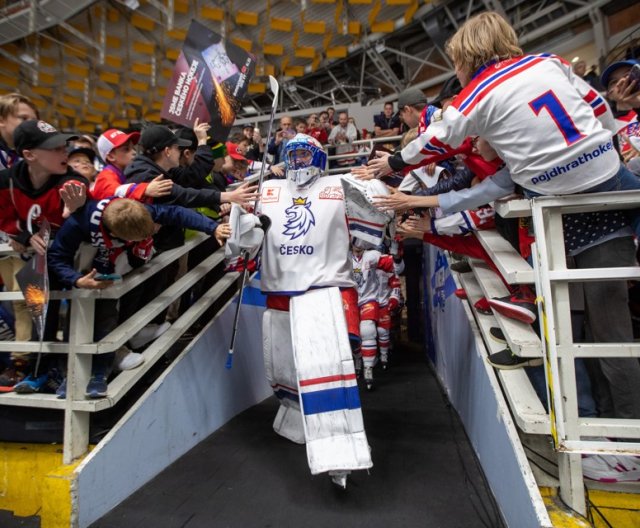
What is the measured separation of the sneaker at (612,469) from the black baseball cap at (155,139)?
287 cm

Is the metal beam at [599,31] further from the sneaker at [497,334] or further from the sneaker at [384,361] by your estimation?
the sneaker at [497,334]

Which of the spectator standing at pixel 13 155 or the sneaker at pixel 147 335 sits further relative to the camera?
the sneaker at pixel 147 335

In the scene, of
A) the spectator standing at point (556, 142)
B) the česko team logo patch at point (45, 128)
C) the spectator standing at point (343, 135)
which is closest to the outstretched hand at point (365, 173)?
the spectator standing at point (556, 142)

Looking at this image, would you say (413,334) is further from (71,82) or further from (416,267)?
(71,82)

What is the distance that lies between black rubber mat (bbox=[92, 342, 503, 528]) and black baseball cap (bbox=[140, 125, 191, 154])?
6.52 ft

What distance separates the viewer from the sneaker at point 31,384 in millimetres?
2381

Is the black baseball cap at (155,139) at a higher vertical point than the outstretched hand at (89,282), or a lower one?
higher

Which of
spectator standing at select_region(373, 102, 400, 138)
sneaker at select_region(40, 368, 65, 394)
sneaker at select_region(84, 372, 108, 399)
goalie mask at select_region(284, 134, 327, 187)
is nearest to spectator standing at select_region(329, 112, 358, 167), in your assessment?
spectator standing at select_region(373, 102, 400, 138)

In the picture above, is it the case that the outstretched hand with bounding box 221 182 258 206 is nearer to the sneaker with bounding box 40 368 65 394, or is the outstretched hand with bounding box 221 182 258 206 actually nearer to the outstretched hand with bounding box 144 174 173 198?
the outstretched hand with bounding box 144 174 173 198

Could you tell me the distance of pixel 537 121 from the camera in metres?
1.70

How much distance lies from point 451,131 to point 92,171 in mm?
2360

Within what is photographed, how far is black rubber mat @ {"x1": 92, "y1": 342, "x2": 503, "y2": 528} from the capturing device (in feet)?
6.72

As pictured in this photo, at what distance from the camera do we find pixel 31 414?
8.07ft

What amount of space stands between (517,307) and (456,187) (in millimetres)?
1022
